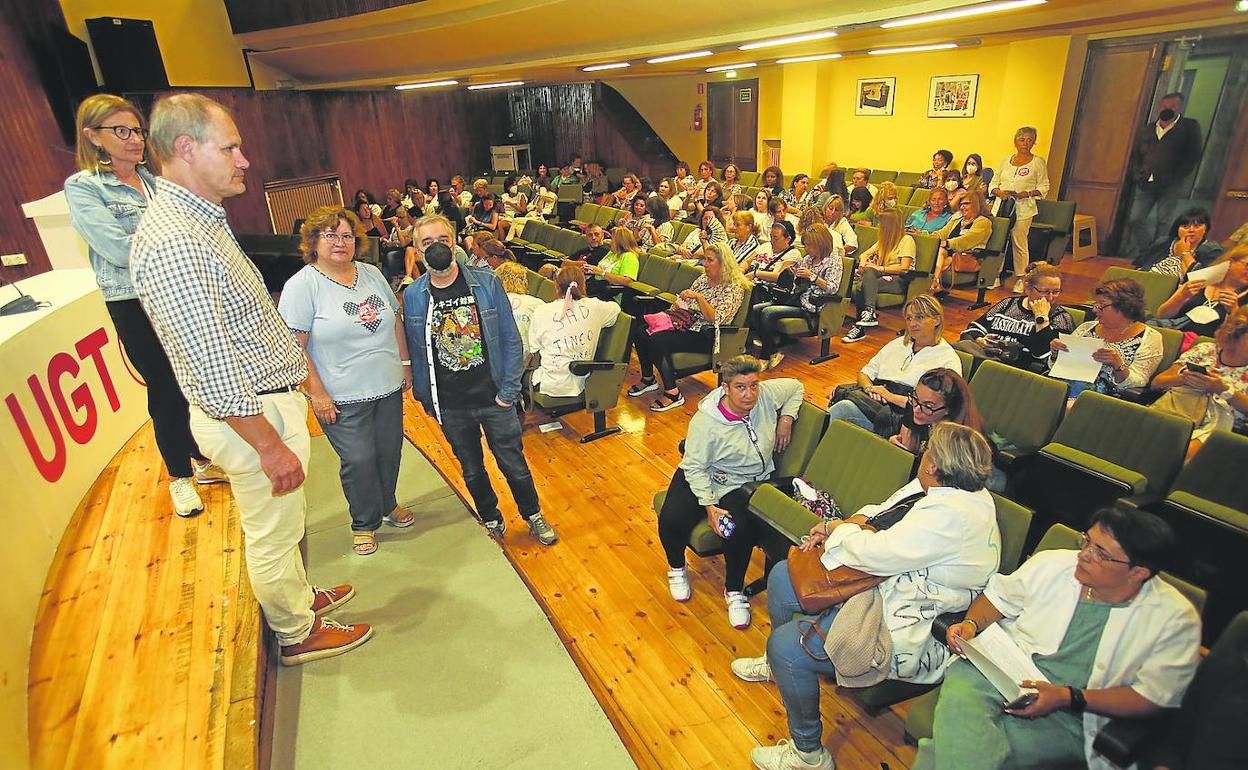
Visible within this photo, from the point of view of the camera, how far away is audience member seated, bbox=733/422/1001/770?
212 cm

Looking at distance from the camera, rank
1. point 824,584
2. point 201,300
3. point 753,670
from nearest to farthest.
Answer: point 201,300 < point 824,584 < point 753,670

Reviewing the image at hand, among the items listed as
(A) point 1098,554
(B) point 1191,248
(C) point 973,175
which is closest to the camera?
(A) point 1098,554

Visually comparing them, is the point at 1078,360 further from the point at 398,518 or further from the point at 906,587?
the point at 398,518

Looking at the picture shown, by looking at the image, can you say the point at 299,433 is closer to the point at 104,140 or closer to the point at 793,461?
the point at 104,140

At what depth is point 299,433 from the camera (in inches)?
80.0

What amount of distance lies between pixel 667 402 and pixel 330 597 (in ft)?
10.8

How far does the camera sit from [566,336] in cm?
441

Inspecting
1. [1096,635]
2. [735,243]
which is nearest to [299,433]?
[1096,635]

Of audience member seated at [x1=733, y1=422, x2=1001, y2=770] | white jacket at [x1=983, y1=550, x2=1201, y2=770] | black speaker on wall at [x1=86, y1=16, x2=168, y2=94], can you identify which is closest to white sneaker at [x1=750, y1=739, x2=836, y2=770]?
audience member seated at [x1=733, y1=422, x2=1001, y2=770]

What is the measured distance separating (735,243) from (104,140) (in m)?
5.38

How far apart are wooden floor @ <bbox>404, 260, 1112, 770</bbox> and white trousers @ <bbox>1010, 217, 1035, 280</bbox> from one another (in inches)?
168

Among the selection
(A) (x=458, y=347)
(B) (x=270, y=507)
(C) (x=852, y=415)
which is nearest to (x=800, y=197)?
(C) (x=852, y=415)

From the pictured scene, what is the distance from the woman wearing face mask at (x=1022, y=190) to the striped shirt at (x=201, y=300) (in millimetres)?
8225

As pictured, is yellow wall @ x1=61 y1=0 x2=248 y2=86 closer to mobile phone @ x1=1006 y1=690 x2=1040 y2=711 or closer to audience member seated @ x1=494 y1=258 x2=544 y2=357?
audience member seated @ x1=494 y1=258 x2=544 y2=357
